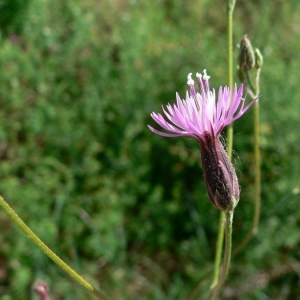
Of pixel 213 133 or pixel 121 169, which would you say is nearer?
pixel 213 133

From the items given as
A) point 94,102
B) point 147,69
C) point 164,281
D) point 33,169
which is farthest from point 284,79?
point 33,169

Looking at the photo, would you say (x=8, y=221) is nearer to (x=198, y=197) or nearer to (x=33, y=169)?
(x=33, y=169)

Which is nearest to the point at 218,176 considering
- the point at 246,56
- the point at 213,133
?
the point at 213,133

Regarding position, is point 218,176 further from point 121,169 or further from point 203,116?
point 121,169

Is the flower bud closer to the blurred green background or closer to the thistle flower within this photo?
the thistle flower

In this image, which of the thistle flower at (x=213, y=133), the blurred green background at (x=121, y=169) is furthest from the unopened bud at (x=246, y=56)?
the blurred green background at (x=121, y=169)

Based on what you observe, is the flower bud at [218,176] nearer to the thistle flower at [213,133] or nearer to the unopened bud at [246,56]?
the thistle flower at [213,133]
